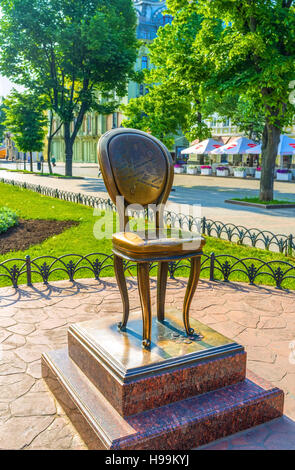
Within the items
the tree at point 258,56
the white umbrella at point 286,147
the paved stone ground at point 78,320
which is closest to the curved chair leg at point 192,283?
the paved stone ground at point 78,320

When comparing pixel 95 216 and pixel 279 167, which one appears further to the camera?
pixel 279 167

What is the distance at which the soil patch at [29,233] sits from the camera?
29.0 ft

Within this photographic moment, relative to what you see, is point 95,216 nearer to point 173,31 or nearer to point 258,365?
point 258,365

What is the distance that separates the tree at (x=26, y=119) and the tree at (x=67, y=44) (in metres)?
3.55

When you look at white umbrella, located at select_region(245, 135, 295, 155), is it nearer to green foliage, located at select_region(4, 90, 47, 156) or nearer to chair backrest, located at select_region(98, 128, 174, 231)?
green foliage, located at select_region(4, 90, 47, 156)

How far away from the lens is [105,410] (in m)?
2.79

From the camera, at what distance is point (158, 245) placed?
2.90 m

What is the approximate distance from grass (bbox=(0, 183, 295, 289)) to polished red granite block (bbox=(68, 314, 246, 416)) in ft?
11.4

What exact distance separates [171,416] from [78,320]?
2316mm

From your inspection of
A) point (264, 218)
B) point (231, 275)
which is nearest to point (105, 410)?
point (231, 275)

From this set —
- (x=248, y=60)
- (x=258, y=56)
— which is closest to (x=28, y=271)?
(x=258, y=56)

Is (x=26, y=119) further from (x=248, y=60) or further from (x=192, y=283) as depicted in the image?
(x=192, y=283)

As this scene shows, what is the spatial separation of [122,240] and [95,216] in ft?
30.9

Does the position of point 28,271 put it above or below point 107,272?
above
